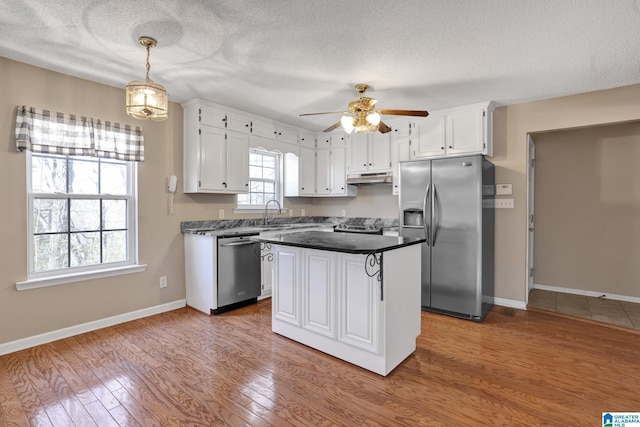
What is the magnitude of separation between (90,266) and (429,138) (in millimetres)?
4029

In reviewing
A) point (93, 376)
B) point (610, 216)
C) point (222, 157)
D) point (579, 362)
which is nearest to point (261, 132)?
point (222, 157)

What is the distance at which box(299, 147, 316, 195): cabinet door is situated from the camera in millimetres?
5059

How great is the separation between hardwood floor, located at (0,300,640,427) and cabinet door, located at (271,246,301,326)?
246 millimetres

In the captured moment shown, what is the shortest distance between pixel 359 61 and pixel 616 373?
120 inches

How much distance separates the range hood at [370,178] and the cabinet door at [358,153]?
0.08 metres

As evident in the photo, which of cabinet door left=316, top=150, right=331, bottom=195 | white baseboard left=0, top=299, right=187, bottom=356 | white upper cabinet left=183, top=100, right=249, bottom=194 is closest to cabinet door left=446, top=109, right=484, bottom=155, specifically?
cabinet door left=316, top=150, right=331, bottom=195

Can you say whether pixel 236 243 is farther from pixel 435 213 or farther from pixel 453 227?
pixel 453 227

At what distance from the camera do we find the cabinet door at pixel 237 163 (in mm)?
4062

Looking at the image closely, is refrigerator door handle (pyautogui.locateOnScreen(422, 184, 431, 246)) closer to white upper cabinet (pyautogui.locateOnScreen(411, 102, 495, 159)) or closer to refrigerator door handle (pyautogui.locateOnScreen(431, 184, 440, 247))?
refrigerator door handle (pyautogui.locateOnScreen(431, 184, 440, 247))

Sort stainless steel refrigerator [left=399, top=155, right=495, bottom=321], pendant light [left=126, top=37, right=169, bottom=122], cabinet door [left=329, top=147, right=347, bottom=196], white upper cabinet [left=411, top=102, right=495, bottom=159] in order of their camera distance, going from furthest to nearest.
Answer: cabinet door [left=329, top=147, right=347, bottom=196] < white upper cabinet [left=411, top=102, right=495, bottom=159] < stainless steel refrigerator [left=399, top=155, right=495, bottom=321] < pendant light [left=126, top=37, right=169, bottom=122]

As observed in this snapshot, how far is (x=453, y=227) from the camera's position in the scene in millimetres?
3549

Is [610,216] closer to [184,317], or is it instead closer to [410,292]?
[410,292]

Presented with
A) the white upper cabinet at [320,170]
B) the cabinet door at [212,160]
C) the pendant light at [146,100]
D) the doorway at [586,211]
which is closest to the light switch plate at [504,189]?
the doorway at [586,211]

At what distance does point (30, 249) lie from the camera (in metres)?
2.82
